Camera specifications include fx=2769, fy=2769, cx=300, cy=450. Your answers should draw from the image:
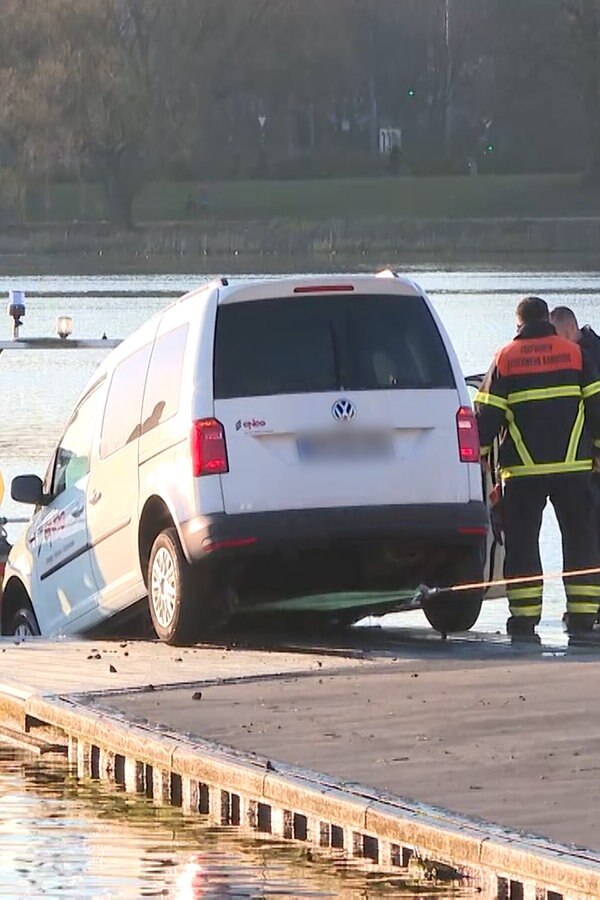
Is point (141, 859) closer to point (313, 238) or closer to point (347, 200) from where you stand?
point (313, 238)

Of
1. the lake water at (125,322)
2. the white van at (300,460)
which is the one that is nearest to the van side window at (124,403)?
the white van at (300,460)

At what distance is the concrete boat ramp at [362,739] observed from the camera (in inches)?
344

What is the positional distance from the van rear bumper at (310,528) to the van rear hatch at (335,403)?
52mm

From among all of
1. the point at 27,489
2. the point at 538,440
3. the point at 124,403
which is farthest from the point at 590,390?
the point at 27,489

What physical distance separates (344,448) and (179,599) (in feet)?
3.45

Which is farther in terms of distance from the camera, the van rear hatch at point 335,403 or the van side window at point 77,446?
the van side window at point 77,446

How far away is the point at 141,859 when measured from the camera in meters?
9.41

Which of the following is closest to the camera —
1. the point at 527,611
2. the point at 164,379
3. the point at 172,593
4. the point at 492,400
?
the point at 172,593

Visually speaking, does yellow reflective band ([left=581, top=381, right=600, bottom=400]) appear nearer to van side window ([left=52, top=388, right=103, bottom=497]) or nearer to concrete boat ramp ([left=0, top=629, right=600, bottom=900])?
concrete boat ramp ([left=0, top=629, right=600, bottom=900])

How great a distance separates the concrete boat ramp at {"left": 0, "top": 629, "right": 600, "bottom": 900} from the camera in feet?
28.7

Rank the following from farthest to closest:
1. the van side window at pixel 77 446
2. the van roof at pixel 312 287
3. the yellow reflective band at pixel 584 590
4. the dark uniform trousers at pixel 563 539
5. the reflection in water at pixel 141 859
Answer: the van side window at pixel 77 446 < the yellow reflective band at pixel 584 590 < the dark uniform trousers at pixel 563 539 < the van roof at pixel 312 287 < the reflection in water at pixel 141 859

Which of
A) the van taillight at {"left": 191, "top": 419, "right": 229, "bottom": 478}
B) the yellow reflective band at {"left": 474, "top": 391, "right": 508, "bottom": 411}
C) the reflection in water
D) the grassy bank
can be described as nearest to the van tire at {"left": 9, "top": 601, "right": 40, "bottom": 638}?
the van taillight at {"left": 191, "top": 419, "right": 229, "bottom": 478}

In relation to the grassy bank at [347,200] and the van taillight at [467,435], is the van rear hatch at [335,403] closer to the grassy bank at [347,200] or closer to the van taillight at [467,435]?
the van taillight at [467,435]

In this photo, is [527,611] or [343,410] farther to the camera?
[527,611]
